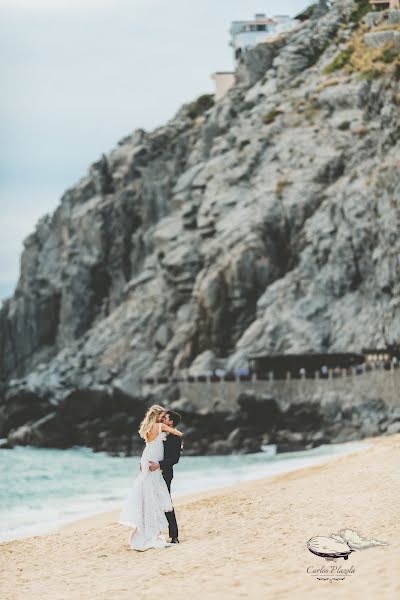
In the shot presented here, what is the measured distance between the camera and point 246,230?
99.9 m

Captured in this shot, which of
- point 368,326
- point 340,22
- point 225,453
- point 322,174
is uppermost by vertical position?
point 340,22

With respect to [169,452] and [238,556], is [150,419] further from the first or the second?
[238,556]

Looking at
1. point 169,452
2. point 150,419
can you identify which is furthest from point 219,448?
point 150,419

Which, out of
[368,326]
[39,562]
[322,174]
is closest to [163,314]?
[322,174]

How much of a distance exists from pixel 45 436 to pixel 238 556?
201ft

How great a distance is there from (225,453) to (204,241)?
48560 mm

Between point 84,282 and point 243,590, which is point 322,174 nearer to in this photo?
point 84,282

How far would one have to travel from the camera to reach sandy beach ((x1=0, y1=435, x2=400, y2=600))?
14.8 meters

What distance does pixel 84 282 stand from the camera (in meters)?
142

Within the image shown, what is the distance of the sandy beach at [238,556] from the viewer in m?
14.8

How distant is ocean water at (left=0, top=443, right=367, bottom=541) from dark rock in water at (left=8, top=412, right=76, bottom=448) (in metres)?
1.44

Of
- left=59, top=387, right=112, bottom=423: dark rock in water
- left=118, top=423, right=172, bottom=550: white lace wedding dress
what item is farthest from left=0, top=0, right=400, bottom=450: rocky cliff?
left=118, top=423, right=172, bottom=550: white lace wedding dress

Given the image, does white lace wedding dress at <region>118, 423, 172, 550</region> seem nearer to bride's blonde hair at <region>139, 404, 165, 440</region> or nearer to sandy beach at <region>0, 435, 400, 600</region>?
bride's blonde hair at <region>139, 404, 165, 440</region>
